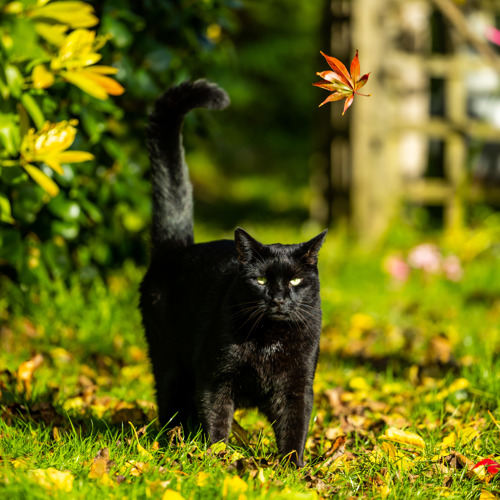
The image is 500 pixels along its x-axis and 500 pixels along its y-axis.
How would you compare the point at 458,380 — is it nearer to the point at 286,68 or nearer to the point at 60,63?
the point at 60,63

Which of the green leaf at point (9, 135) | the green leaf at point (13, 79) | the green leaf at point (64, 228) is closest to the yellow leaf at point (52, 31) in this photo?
the green leaf at point (13, 79)

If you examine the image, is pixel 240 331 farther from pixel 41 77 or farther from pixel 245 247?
pixel 41 77

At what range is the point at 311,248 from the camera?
7.28 ft

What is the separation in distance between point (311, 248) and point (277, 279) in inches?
6.3

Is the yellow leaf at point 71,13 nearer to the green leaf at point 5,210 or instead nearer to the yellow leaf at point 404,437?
the green leaf at point 5,210

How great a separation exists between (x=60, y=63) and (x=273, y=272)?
3.38 ft

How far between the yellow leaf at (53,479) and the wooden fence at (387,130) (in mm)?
4075

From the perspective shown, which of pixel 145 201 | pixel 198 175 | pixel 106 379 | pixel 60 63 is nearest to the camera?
pixel 60 63

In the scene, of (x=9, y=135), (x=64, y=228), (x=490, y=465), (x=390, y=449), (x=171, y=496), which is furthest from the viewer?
(x=64, y=228)

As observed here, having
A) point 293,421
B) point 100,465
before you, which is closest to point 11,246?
point 100,465

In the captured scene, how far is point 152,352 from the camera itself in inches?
99.3

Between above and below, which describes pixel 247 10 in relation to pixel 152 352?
above

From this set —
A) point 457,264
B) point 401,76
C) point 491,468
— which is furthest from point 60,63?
point 401,76

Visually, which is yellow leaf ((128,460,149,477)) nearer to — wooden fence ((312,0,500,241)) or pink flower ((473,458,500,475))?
pink flower ((473,458,500,475))
